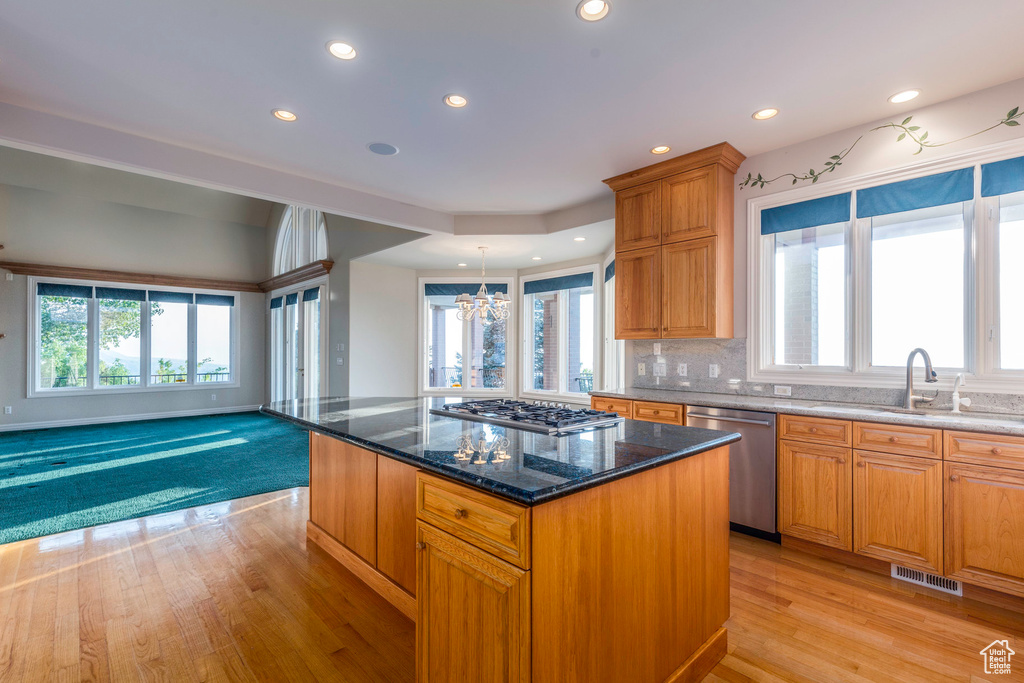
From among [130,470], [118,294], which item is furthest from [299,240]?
[130,470]

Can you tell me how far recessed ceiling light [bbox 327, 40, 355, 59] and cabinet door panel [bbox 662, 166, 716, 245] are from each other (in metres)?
2.44

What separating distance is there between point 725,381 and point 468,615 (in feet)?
9.91

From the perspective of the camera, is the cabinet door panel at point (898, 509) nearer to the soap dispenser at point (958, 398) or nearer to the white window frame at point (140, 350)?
the soap dispenser at point (958, 398)

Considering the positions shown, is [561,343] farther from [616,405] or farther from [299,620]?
[299,620]

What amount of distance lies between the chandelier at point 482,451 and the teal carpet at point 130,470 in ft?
10.9

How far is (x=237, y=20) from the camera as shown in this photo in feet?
6.94

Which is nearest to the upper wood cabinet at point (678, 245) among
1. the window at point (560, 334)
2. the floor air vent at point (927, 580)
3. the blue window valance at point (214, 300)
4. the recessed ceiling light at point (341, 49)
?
the floor air vent at point (927, 580)

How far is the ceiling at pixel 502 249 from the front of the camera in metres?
5.12

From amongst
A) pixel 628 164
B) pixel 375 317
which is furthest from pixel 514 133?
pixel 375 317

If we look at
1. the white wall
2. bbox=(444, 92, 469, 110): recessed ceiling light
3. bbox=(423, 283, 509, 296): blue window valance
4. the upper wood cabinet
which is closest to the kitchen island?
the upper wood cabinet

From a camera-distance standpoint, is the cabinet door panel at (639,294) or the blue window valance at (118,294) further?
the blue window valance at (118,294)

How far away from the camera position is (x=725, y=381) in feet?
12.2

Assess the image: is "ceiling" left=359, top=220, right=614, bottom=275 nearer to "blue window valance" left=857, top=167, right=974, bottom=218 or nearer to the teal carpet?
"blue window valance" left=857, top=167, right=974, bottom=218

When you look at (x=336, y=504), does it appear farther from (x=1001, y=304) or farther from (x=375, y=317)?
(x=375, y=317)
